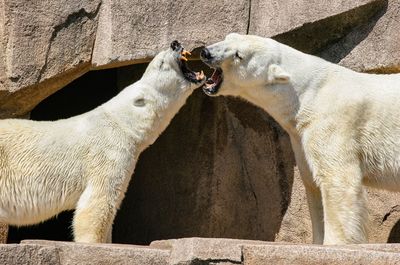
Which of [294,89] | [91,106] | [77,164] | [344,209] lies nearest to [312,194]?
[344,209]

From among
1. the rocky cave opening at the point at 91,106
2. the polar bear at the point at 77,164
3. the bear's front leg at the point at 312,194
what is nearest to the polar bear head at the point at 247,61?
the bear's front leg at the point at 312,194

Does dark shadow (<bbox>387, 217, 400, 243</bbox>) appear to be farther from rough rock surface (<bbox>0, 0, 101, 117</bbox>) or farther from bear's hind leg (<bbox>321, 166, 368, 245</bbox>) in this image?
rough rock surface (<bbox>0, 0, 101, 117</bbox>)

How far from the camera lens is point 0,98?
8672 millimetres

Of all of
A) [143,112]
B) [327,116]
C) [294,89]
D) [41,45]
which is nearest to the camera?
[327,116]

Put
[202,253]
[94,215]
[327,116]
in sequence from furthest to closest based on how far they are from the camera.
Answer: [94,215] < [327,116] < [202,253]

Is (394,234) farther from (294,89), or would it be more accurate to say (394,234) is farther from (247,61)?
(247,61)

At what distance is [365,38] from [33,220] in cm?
312

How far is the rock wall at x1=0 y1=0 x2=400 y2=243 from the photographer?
335 inches

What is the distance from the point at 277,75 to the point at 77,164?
64.1 inches

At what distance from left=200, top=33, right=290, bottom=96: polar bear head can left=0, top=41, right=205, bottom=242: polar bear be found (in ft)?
2.27

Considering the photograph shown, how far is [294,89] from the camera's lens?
7.50m

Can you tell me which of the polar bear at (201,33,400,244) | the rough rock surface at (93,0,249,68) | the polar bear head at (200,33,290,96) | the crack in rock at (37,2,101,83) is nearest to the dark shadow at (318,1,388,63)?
the rough rock surface at (93,0,249,68)

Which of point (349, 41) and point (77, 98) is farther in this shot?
point (77, 98)

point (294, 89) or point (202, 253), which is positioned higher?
point (294, 89)
